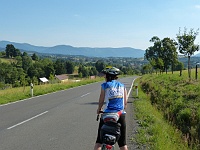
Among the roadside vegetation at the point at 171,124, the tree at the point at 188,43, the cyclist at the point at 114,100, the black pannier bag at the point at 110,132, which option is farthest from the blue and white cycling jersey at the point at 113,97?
the tree at the point at 188,43

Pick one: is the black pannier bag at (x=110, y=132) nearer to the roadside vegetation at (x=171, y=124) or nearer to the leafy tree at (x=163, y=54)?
the roadside vegetation at (x=171, y=124)

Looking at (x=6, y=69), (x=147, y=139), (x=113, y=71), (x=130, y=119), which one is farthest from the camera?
(x=6, y=69)

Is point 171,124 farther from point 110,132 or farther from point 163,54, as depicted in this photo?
point 163,54

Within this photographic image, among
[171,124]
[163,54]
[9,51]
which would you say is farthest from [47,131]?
[9,51]

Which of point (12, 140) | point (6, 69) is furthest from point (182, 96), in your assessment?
point (6, 69)

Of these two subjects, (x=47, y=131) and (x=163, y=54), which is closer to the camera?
(x=47, y=131)

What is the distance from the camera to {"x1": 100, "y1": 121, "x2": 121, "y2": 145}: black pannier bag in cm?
414

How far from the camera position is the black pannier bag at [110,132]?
414 cm

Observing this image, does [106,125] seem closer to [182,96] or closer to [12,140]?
[12,140]

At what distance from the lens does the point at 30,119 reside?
Answer: 9.89 meters

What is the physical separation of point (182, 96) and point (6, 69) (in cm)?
9375

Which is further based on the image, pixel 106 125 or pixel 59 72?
pixel 59 72

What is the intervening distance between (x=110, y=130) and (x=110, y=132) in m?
0.03

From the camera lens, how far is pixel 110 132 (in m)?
4.17
